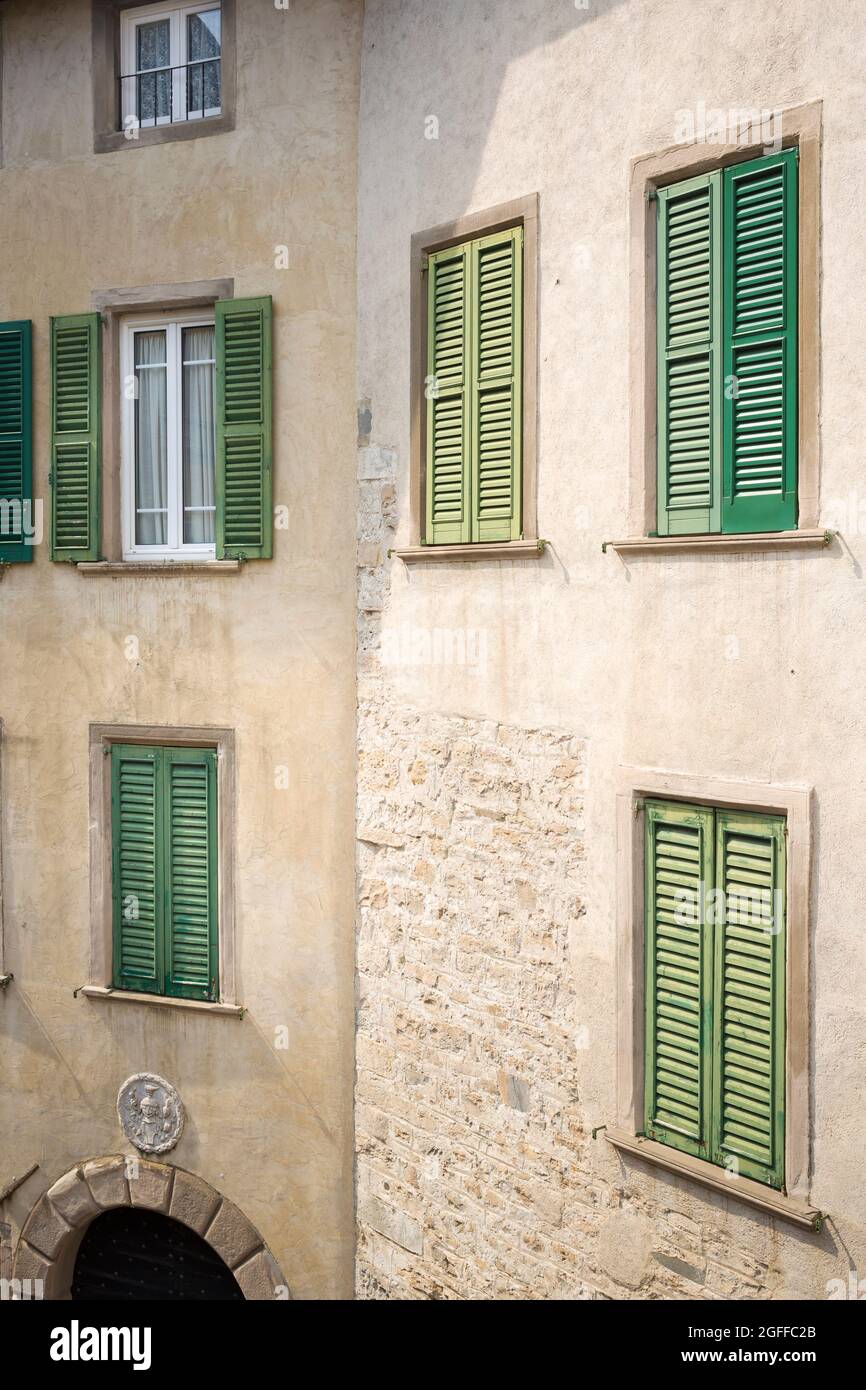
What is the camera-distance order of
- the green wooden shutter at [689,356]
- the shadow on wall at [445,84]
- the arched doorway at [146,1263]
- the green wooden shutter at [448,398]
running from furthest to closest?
the arched doorway at [146,1263], the green wooden shutter at [448,398], the shadow on wall at [445,84], the green wooden shutter at [689,356]

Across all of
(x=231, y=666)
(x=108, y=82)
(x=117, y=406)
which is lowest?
(x=231, y=666)

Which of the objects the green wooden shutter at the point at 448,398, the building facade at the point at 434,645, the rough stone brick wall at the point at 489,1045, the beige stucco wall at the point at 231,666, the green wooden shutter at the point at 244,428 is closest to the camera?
the building facade at the point at 434,645

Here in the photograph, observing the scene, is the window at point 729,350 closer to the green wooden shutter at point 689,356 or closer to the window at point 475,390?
the green wooden shutter at point 689,356

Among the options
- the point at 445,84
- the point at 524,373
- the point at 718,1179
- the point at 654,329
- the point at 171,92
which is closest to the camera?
the point at 718,1179

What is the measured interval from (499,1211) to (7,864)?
14.7 feet

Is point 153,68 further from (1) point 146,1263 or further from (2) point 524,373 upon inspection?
(1) point 146,1263

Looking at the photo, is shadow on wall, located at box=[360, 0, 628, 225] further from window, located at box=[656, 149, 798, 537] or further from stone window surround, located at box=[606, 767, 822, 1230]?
stone window surround, located at box=[606, 767, 822, 1230]

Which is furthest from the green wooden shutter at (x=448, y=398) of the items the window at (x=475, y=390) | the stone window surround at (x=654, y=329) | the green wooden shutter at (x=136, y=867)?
the green wooden shutter at (x=136, y=867)

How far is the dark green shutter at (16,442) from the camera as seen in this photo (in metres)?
9.29

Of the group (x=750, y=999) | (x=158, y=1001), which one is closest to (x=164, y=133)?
(x=158, y=1001)

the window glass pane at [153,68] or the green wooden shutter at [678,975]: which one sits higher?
the window glass pane at [153,68]

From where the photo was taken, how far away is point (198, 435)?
29.6ft

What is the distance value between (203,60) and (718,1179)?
7.87m

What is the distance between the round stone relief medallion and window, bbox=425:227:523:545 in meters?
4.46
